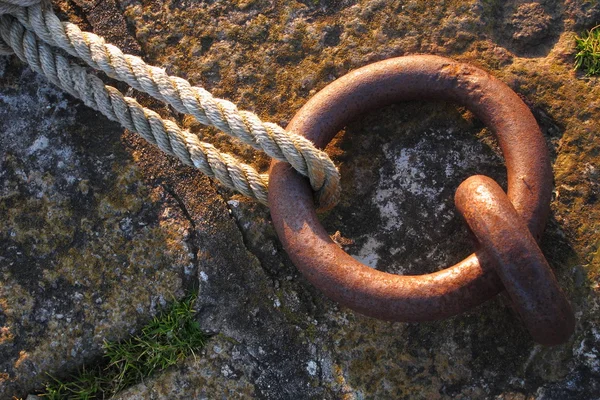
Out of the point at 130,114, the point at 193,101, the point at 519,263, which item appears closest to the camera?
the point at 519,263

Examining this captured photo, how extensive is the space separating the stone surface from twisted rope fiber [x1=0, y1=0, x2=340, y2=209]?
0.91 feet

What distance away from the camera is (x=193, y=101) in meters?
2.04

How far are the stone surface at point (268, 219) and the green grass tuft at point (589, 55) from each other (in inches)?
1.8

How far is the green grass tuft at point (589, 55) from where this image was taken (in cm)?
221

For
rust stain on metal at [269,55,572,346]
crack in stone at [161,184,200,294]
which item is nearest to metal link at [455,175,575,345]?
rust stain on metal at [269,55,572,346]

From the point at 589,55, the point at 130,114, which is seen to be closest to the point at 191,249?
the point at 130,114

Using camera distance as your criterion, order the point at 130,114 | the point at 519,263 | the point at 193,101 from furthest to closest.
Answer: the point at 130,114
the point at 193,101
the point at 519,263

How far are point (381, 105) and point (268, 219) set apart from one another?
65 cm

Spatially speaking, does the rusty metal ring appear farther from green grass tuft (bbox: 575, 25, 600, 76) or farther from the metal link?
green grass tuft (bbox: 575, 25, 600, 76)

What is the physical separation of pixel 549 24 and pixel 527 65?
216mm

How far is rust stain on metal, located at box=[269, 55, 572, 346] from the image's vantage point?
1.79 metres

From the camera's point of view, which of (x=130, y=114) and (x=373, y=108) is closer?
(x=373, y=108)

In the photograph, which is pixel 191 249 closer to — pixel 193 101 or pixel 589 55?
pixel 193 101

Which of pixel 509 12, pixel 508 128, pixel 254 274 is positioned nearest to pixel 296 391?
pixel 254 274
